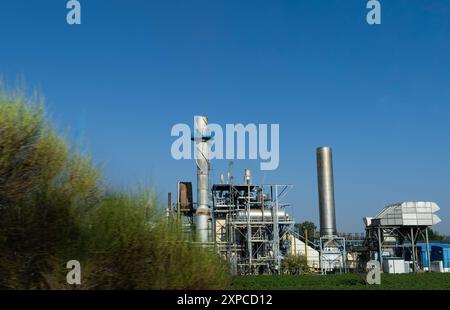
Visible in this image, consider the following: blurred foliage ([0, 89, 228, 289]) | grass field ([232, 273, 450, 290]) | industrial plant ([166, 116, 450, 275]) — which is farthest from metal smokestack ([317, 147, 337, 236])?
blurred foliage ([0, 89, 228, 289])

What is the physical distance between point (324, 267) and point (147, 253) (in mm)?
54499

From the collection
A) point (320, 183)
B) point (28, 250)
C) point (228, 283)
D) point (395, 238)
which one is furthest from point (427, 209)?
point (28, 250)

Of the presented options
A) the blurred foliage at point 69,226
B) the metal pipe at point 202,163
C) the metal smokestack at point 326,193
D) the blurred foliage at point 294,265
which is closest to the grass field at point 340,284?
Result: the metal pipe at point 202,163

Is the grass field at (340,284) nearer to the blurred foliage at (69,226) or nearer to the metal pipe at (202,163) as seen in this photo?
the metal pipe at (202,163)

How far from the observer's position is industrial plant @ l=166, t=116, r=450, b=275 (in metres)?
53.5

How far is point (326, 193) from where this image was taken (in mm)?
63250

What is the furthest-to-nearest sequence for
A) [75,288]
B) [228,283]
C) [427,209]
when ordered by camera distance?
[427,209] < [228,283] < [75,288]

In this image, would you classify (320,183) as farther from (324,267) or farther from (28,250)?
(28,250)

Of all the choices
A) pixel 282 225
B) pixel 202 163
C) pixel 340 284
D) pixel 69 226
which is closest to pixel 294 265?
pixel 282 225

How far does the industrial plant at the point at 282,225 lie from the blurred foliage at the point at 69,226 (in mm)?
37527

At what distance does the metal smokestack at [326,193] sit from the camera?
62.8 metres

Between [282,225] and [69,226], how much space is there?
166ft
